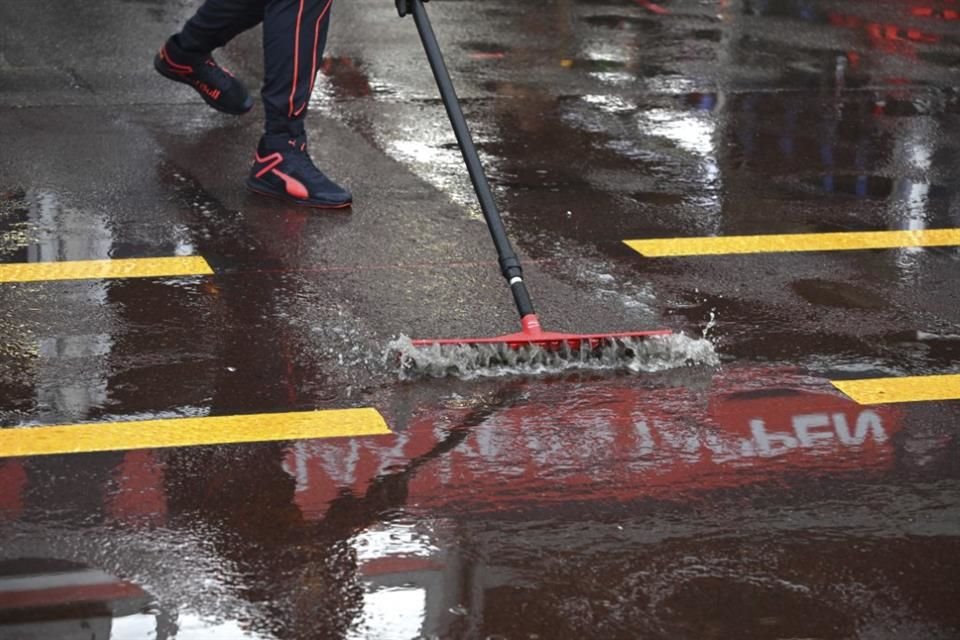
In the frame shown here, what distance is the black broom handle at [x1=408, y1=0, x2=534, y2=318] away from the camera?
4.47 m

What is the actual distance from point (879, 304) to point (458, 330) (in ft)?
4.11

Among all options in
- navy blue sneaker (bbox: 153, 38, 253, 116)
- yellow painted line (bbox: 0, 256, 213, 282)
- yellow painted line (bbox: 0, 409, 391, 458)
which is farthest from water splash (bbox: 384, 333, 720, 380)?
navy blue sneaker (bbox: 153, 38, 253, 116)

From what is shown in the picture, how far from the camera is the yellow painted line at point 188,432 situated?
3.75 metres

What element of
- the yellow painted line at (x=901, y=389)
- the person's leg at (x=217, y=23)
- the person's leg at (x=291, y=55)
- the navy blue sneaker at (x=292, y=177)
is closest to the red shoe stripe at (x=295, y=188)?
the navy blue sneaker at (x=292, y=177)

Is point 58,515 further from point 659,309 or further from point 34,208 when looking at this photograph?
point 34,208

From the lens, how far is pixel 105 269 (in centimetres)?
505

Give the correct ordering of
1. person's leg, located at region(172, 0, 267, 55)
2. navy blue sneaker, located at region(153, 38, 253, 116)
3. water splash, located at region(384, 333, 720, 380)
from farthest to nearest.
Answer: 1. navy blue sneaker, located at region(153, 38, 253, 116)
2. person's leg, located at region(172, 0, 267, 55)
3. water splash, located at region(384, 333, 720, 380)

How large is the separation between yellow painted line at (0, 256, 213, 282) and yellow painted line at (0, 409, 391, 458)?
3.83 feet

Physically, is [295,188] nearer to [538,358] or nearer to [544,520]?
[538,358]

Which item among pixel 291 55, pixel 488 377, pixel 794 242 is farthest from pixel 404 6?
pixel 794 242

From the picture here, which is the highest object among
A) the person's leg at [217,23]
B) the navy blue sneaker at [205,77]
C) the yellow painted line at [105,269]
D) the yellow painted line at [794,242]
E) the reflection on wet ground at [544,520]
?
the person's leg at [217,23]

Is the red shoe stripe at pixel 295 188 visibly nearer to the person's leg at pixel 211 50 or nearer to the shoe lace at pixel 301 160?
the shoe lace at pixel 301 160

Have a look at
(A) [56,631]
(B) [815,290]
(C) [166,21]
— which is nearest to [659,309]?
(B) [815,290]

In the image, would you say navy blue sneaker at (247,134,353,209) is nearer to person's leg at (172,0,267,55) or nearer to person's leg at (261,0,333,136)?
person's leg at (261,0,333,136)
